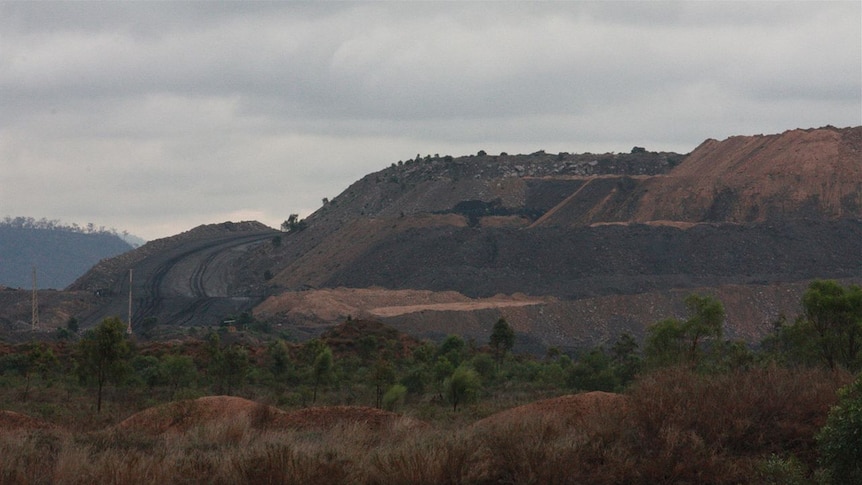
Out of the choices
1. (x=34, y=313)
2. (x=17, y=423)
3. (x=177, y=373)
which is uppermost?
(x=17, y=423)

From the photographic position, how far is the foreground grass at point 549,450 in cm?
1276

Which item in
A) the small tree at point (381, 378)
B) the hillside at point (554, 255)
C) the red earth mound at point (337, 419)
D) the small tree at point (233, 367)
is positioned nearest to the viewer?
the red earth mound at point (337, 419)

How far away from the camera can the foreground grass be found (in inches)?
502

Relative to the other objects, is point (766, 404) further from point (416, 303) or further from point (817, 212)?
point (817, 212)

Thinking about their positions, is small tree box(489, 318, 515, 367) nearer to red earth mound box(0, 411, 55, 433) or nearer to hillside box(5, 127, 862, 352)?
hillside box(5, 127, 862, 352)

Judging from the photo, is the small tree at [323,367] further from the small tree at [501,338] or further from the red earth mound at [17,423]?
the red earth mound at [17,423]

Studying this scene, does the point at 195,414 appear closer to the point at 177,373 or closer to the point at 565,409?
the point at 565,409

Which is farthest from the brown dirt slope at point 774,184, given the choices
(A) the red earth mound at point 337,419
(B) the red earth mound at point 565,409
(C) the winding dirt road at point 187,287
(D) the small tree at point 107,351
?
(A) the red earth mound at point 337,419

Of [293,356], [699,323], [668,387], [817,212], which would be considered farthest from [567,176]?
[668,387]

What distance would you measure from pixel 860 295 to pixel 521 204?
92.6 metres

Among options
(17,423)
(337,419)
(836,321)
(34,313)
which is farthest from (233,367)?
(34,313)

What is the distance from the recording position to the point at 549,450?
1309 centimetres

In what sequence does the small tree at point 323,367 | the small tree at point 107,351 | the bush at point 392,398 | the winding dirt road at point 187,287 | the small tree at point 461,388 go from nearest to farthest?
the small tree at point 107,351 → the bush at point 392,398 → the small tree at point 461,388 → the small tree at point 323,367 → the winding dirt road at point 187,287

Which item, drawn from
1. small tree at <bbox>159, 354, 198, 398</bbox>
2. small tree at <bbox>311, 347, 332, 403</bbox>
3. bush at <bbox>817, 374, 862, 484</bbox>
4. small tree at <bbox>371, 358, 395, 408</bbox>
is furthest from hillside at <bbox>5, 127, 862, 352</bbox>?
bush at <bbox>817, 374, 862, 484</bbox>
